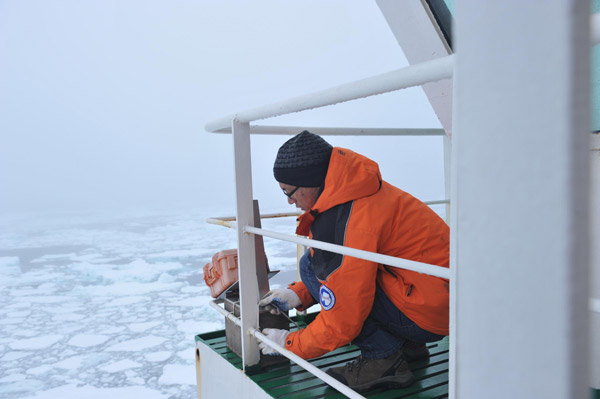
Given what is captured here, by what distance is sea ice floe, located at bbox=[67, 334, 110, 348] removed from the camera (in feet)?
17.8

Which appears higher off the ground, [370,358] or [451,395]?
[451,395]

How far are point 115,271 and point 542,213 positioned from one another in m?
8.88

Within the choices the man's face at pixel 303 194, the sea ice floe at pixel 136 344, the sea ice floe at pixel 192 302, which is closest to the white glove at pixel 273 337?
the man's face at pixel 303 194

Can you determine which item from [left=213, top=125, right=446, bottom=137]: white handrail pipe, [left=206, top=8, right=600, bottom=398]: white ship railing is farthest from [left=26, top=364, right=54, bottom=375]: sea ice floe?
[left=213, top=125, right=446, bottom=137]: white handrail pipe

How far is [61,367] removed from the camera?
4.73m

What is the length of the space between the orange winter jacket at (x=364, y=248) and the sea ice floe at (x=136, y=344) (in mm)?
4565

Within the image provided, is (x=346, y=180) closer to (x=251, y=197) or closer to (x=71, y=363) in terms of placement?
(x=251, y=197)

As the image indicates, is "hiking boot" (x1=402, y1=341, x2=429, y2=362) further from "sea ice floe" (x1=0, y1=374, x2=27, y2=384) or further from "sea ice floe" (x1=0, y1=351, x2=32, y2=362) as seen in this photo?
"sea ice floe" (x1=0, y1=351, x2=32, y2=362)

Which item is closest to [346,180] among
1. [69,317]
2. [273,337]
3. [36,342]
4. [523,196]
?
[273,337]

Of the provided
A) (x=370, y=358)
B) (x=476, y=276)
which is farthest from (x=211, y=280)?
(x=476, y=276)

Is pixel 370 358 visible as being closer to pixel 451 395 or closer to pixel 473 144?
pixel 451 395

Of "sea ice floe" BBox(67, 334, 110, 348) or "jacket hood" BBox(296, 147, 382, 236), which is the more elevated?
"jacket hood" BBox(296, 147, 382, 236)

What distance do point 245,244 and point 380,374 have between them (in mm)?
521

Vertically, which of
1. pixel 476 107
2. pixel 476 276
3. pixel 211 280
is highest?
pixel 476 107
